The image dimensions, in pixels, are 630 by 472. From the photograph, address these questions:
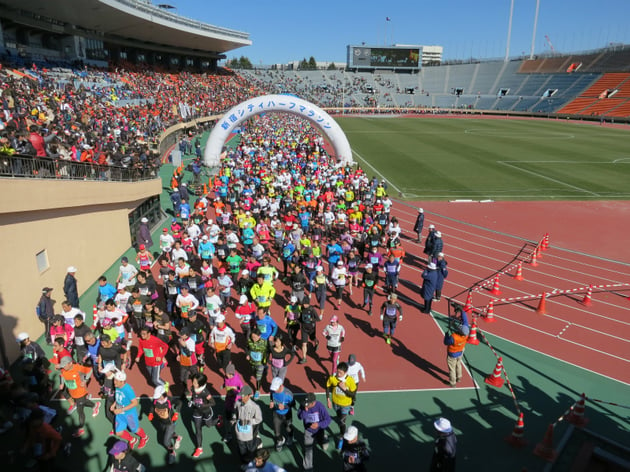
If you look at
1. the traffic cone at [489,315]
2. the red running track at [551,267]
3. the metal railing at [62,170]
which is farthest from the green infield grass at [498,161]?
the metal railing at [62,170]

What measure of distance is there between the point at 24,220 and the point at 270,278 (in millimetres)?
5503

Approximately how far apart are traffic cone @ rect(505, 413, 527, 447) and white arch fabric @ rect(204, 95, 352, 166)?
2166 centimetres

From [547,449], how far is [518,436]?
0.44m

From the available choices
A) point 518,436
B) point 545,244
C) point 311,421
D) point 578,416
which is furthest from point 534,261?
point 311,421

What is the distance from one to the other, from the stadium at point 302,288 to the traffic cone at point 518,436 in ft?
0.69

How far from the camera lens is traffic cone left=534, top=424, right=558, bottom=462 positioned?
6708 millimetres

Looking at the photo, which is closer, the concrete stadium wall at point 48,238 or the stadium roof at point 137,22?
the concrete stadium wall at point 48,238

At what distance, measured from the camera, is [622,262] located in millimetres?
15391

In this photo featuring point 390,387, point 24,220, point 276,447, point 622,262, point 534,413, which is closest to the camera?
point 276,447

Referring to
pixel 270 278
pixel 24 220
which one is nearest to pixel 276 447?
pixel 270 278

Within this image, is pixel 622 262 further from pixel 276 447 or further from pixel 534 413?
pixel 276 447

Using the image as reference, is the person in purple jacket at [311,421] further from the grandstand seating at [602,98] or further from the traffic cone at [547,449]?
the grandstand seating at [602,98]

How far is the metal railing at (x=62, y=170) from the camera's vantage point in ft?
29.1

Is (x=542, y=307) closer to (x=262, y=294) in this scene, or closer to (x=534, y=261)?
(x=534, y=261)
